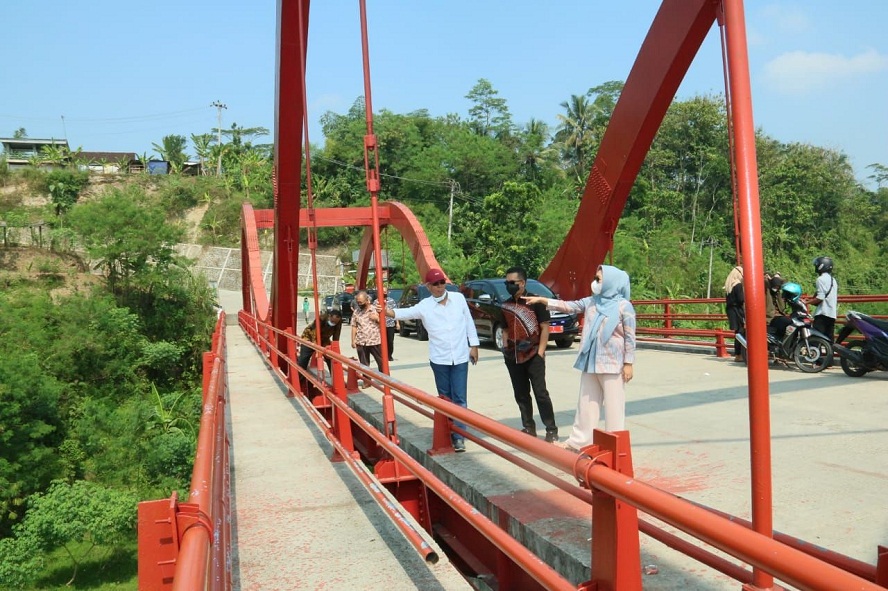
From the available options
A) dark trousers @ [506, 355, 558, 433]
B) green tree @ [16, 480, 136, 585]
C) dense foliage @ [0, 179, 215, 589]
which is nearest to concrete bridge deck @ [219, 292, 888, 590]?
dark trousers @ [506, 355, 558, 433]

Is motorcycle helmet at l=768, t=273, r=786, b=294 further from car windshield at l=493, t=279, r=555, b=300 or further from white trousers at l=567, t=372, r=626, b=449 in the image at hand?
white trousers at l=567, t=372, r=626, b=449

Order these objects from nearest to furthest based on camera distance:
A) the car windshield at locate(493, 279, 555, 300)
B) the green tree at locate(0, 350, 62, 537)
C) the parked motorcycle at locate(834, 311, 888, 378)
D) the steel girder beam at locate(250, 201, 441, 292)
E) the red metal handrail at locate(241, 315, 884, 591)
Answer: the red metal handrail at locate(241, 315, 884, 591) < the parked motorcycle at locate(834, 311, 888, 378) < the car windshield at locate(493, 279, 555, 300) < the steel girder beam at locate(250, 201, 441, 292) < the green tree at locate(0, 350, 62, 537)

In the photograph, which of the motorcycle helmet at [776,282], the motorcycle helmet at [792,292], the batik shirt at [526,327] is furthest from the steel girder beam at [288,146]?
the motorcycle helmet at [776,282]

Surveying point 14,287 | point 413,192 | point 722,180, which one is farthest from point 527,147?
point 14,287

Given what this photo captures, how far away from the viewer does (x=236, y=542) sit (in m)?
5.02

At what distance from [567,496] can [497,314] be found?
489 inches

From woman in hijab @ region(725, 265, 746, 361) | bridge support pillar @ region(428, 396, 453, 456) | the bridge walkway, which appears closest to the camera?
the bridge walkway

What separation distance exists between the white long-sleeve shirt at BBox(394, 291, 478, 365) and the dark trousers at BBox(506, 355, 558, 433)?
504mm

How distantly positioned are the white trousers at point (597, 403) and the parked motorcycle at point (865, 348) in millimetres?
5466

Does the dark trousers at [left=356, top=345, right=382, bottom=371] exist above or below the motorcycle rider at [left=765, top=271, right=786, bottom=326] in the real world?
below

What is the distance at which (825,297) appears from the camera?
35.5ft

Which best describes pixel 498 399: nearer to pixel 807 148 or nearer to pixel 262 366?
pixel 262 366

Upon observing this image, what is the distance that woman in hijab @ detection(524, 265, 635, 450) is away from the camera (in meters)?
5.97

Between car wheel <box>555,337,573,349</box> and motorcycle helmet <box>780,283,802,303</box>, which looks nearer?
motorcycle helmet <box>780,283,802,303</box>
